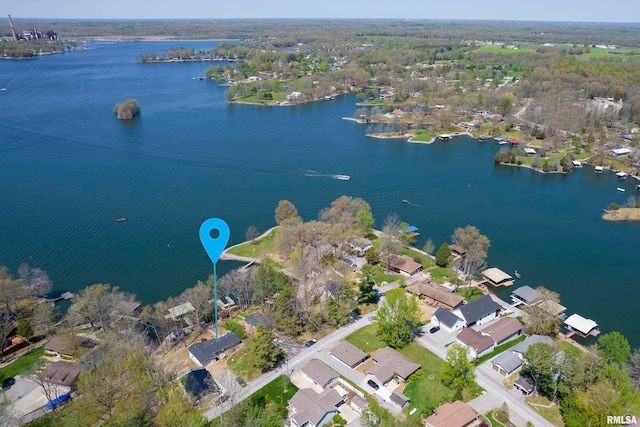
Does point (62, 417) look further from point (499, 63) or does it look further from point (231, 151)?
point (499, 63)

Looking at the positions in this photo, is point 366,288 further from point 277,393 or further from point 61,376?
point 61,376

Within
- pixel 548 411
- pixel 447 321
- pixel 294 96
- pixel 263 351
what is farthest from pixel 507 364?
pixel 294 96

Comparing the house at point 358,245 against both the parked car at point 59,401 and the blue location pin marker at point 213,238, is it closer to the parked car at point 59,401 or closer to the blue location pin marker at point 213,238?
the blue location pin marker at point 213,238

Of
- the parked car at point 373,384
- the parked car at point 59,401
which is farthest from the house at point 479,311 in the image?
the parked car at point 59,401

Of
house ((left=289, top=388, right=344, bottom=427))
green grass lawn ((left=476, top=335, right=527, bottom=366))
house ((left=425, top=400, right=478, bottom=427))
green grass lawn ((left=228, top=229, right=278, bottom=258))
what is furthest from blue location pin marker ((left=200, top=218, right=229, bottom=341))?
green grass lawn ((left=476, top=335, right=527, bottom=366))

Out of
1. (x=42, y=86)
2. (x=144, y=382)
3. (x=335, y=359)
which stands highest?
(x=42, y=86)

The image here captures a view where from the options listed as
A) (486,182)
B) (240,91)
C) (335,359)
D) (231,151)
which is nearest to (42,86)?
(240,91)
